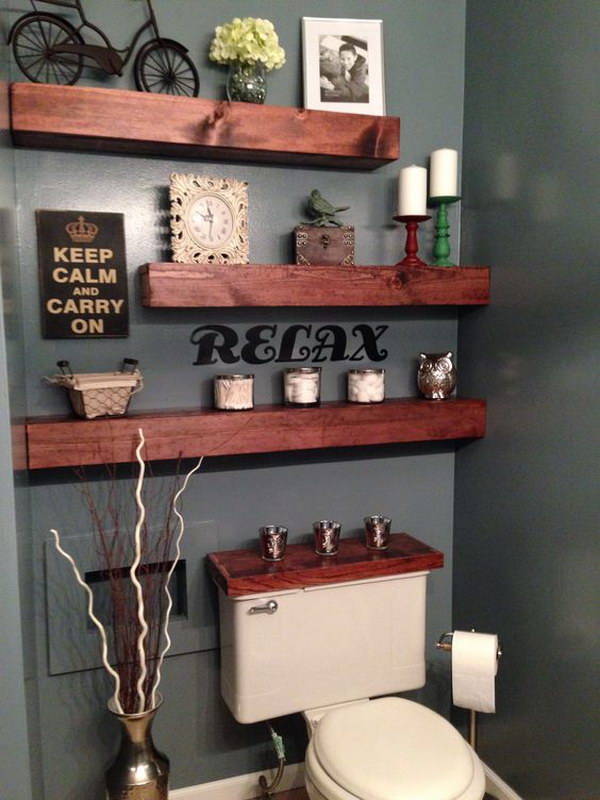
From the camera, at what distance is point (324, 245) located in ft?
6.07

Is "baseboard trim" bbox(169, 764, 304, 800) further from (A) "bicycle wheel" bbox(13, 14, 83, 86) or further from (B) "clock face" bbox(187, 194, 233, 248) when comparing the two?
(A) "bicycle wheel" bbox(13, 14, 83, 86)

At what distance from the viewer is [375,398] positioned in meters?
1.93

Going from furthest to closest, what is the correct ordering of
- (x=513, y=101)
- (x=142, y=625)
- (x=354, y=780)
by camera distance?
1. (x=513, y=101)
2. (x=142, y=625)
3. (x=354, y=780)

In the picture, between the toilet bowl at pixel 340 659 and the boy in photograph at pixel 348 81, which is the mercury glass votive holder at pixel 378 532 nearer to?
the toilet bowl at pixel 340 659

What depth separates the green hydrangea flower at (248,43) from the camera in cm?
166

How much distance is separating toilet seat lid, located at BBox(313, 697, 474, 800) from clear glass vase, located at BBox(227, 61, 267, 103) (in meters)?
1.52

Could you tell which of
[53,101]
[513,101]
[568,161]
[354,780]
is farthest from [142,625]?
[513,101]

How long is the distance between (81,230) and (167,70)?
1.47ft

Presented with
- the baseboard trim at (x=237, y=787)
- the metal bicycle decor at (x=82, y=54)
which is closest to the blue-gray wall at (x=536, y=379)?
the baseboard trim at (x=237, y=787)

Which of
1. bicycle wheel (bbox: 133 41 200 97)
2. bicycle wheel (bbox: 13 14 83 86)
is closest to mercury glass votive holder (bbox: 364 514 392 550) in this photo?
bicycle wheel (bbox: 133 41 200 97)

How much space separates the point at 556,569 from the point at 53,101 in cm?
160

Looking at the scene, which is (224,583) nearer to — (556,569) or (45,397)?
(45,397)

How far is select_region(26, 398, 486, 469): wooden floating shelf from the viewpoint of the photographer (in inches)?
64.1

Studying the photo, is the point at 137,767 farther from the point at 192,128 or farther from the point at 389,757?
the point at 192,128
